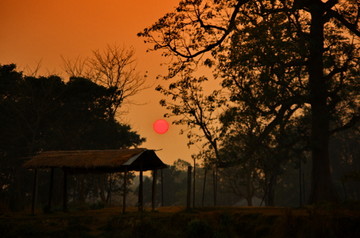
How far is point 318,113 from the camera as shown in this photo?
24.1 meters

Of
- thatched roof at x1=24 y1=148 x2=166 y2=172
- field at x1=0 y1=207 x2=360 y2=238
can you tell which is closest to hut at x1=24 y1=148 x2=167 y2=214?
thatched roof at x1=24 y1=148 x2=166 y2=172

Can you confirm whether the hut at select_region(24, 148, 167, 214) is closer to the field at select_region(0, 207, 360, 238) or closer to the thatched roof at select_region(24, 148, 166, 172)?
the thatched roof at select_region(24, 148, 166, 172)

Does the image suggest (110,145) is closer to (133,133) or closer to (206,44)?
(133,133)

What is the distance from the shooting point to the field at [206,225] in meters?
14.4

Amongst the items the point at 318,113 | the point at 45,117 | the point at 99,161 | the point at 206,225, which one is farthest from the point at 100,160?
the point at 45,117

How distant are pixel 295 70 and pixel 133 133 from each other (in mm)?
26265

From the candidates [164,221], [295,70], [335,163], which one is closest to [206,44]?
[295,70]

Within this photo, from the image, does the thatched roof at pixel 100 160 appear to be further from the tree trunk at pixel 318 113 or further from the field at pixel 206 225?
the tree trunk at pixel 318 113

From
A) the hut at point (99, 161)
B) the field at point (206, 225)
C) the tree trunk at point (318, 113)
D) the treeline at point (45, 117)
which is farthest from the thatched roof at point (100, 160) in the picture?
the treeline at point (45, 117)

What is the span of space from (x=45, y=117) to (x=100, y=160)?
66.9 feet

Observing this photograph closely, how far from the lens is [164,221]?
1703 cm

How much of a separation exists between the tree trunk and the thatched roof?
28.4ft

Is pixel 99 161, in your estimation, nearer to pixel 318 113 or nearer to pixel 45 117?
pixel 318 113

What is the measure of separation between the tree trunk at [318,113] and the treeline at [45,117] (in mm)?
20792
